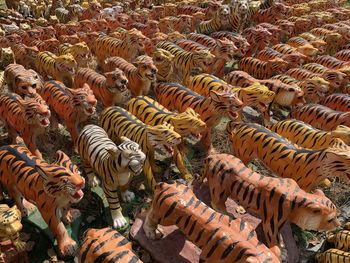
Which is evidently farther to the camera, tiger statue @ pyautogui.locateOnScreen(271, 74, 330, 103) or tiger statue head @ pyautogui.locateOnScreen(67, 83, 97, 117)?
tiger statue @ pyautogui.locateOnScreen(271, 74, 330, 103)

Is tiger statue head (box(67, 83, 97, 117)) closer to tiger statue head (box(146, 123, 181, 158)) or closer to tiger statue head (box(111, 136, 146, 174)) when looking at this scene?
tiger statue head (box(146, 123, 181, 158))

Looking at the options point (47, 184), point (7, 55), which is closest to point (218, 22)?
point (7, 55)

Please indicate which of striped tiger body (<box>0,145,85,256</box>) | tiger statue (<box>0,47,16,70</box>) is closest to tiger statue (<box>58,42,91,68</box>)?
tiger statue (<box>0,47,16,70</box>)

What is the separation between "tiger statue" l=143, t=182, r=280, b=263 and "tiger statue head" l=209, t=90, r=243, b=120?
1991mm

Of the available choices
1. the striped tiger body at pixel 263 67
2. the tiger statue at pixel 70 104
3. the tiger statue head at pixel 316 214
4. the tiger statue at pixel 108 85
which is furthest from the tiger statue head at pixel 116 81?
the tiger statue head at pixel 316 214

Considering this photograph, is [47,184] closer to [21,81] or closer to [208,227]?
[208,227]

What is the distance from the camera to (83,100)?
19.6 feet

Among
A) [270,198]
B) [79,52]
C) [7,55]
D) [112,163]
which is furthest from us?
[7,55]

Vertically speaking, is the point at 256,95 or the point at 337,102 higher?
the point at 256,95

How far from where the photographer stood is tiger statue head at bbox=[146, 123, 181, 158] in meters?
5.10

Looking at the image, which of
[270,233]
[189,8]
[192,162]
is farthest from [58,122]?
[189,8]

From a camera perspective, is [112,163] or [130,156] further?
[112,163]

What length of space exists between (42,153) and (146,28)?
527 centimetres

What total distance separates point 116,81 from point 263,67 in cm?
366
